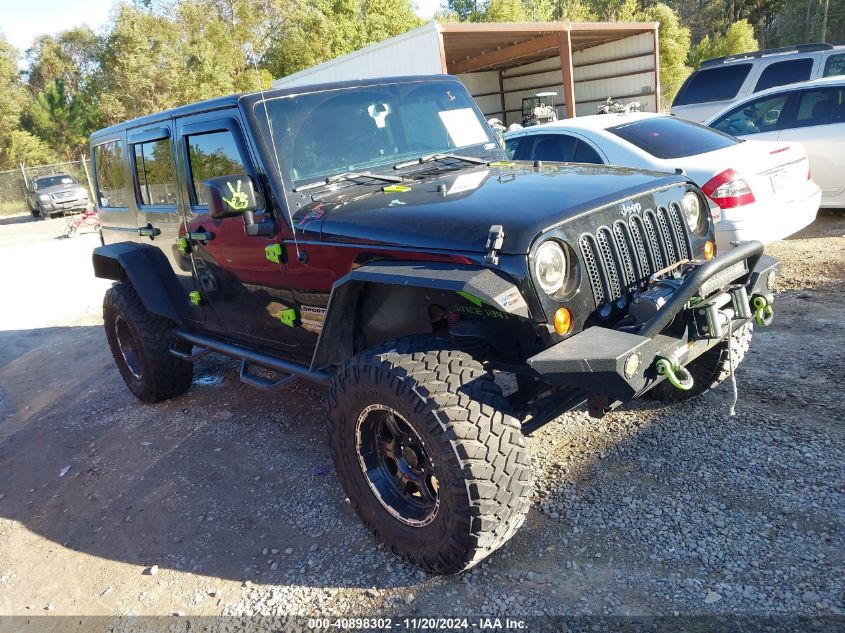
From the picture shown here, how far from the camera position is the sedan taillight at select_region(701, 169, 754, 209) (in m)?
5.61

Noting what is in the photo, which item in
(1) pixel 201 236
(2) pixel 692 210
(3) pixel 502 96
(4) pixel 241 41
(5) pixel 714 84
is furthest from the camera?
(4) pixel 241 41

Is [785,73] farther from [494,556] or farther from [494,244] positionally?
[494,556]

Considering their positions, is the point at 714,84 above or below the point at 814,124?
above

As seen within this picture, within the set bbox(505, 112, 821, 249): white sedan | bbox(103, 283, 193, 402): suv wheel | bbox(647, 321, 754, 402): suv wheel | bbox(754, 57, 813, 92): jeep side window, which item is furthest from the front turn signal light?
bbox(754, 57, 813, 92): jeep side window

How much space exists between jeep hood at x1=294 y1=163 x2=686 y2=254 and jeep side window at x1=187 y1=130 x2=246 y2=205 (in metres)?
0.60

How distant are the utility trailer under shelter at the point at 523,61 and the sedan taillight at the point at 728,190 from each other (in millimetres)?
8158

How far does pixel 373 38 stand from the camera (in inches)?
1169

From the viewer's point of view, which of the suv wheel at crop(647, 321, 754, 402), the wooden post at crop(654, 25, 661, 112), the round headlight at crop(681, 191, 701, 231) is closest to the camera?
the round headlight at crop(681, 191, 701, 231)

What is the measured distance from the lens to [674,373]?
2.56m

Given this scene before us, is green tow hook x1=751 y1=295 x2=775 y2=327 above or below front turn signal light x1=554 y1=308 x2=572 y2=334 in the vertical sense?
below

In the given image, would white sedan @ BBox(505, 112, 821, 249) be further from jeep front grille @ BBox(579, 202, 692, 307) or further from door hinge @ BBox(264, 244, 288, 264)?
door hinge @ BBox(264, 244, 288, 264)

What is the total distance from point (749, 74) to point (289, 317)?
412 inches

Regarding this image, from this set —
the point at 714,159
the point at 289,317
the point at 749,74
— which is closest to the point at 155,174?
the point at 289,317

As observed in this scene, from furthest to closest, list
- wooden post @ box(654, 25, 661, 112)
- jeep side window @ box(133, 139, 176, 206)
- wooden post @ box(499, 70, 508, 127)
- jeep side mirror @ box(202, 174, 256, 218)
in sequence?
wooden post @ box(499, 70, 508, 127)
wooden post @ box(654, 25, 661, 112)
jeep side window @ box(133, 139, 176, 206)
jeep side mirror @ box(202, 174, 256, 218)
